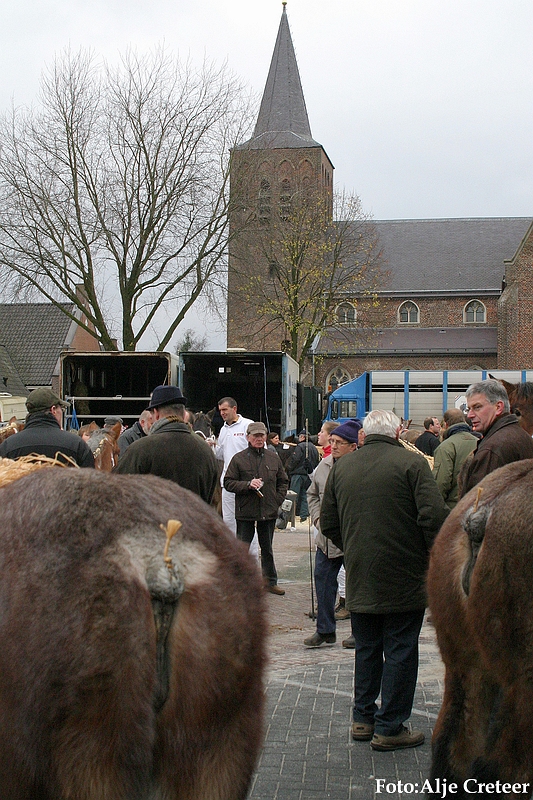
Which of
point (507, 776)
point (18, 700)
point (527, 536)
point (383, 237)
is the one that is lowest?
point (507, 776)

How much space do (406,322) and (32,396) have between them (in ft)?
186

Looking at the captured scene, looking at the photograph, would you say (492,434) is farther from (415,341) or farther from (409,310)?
(409,310)

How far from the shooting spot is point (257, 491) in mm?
10555

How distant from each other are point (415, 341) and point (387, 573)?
5436cm

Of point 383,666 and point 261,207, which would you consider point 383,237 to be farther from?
point 383,666

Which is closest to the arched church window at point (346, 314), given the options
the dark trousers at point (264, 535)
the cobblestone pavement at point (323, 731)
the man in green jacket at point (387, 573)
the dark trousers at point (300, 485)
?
the dark trousers at point (300, 485)

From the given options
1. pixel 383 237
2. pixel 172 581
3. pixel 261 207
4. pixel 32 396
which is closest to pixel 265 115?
pixel 383 237

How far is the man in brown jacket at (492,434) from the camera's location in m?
5.45

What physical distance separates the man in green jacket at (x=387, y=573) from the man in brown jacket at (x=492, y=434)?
446mm

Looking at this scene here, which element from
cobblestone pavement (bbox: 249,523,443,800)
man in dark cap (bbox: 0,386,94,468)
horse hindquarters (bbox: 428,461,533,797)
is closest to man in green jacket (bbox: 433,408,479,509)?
cobblestone pavement (bbox: 249,523,443,800)

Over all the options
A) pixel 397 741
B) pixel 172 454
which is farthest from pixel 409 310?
pixel 397 741

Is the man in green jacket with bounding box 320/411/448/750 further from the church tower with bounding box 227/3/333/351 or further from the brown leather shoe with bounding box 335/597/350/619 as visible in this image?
the church tower with bounding box 227/3/333/351

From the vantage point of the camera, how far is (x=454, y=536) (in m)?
3.67

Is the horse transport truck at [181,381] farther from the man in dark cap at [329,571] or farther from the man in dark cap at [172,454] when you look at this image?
the man in dark cap at [172,454]
